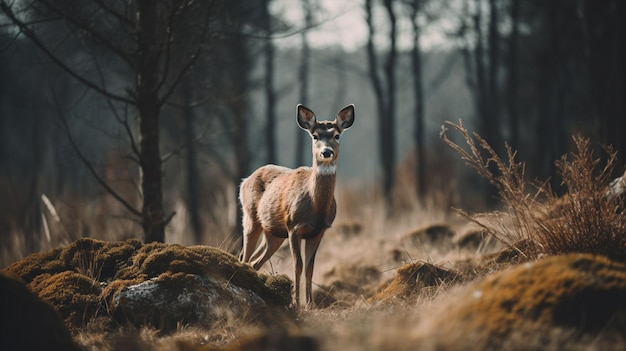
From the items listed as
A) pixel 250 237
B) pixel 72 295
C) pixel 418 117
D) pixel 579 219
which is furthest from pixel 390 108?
pixel 72 295

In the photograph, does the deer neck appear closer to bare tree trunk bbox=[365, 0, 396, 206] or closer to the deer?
the deer

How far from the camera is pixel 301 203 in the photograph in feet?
24.8

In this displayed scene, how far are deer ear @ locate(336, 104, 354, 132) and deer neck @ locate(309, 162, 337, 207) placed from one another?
594 millimetres

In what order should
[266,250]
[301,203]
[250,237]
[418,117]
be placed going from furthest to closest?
[418,117], [250,237], [266,250], [301,203]

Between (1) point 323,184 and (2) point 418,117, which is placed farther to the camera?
(2) point 418,117

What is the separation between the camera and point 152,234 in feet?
25.9

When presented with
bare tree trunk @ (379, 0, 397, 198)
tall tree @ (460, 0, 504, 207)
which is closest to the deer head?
bare tree trunk @ (379, 0, 397, 198)

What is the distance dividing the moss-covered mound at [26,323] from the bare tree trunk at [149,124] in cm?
308

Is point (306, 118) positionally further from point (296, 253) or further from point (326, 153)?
point (296, 253)

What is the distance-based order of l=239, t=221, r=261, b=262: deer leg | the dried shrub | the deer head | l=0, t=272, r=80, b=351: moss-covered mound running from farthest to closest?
l=239, t=221, r=261, b=262: deer leg, the deer head, the dried shrub, l=0, t=272, r=80, b=351: moss-covered mound

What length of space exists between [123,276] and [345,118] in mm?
3130

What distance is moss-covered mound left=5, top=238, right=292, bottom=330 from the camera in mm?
6012

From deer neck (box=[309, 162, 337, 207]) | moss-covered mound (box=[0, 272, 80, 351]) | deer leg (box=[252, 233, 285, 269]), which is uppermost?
deer neck (box=[309, 162, 337, 207])

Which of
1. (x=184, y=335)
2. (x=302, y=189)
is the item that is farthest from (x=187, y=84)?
(x=184, y=335)
